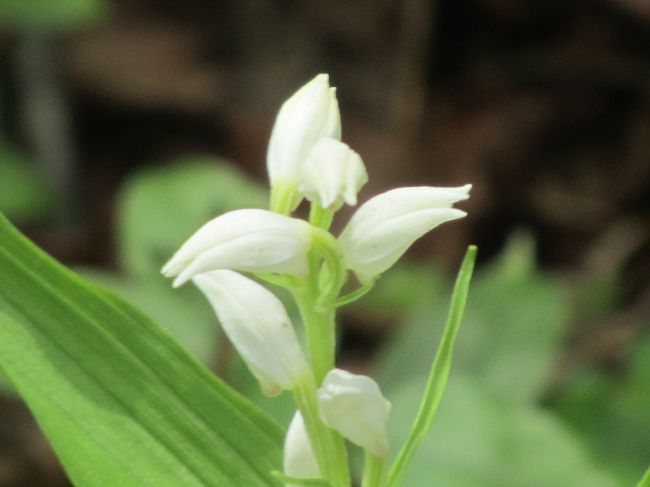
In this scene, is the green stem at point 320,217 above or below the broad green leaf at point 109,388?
above

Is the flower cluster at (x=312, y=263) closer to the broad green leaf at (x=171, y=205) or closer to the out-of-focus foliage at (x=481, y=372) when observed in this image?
the out-of-focus foliage at (x=481, y=372)

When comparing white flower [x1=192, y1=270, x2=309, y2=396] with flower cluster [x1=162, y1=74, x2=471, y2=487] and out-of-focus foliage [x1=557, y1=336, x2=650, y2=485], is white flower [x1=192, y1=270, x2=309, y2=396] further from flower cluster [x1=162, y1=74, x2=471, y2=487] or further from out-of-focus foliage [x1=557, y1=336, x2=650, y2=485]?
out-of-focus foliage [x1=557, y1=336, x2=650, y2=485]

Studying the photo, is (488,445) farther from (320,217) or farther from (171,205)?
(320,217)

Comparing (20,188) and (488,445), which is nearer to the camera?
(488,445)

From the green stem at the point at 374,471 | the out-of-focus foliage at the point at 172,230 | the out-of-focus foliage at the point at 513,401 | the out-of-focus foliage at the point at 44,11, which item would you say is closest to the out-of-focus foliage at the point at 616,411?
the out-of-focus foliage at the point at 513,401

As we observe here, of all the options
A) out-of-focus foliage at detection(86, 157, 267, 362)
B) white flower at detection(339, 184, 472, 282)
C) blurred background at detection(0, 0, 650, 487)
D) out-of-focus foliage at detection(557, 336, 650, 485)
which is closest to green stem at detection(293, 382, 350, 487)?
white flower at detection(339, 184, 472, 282)

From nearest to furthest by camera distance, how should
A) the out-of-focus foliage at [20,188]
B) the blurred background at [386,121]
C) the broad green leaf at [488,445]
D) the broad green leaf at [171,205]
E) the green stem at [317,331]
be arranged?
the green stem at [317,331]
the broad green leaf at [488,445]
the broad green leaf at [171,205]
the out-of-focus foliage at [20,188]
the blurred background at [386,121]

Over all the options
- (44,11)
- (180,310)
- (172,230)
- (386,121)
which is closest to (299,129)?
(180,310)
